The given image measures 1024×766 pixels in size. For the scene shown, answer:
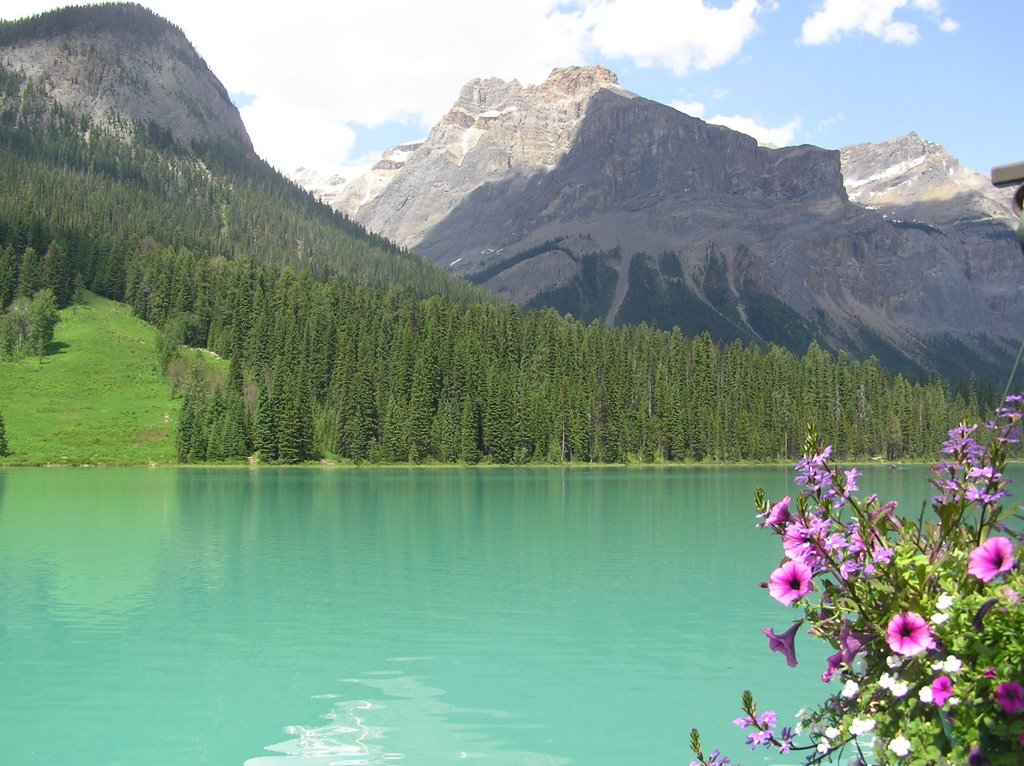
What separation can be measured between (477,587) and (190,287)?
504ft

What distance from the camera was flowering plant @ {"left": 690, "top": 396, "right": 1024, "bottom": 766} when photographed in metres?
5.04

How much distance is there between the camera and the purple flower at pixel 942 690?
5.12 metres

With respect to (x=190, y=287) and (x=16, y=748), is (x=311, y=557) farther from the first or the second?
(x=190, y=287)

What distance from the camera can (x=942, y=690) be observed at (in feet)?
16.9

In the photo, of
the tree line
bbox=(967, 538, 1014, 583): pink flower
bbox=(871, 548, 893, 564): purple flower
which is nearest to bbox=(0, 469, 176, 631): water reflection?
bbox=(871, 548, 893, 564): purple flower

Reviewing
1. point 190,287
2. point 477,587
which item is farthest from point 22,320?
point 477,587

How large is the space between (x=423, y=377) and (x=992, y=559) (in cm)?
14397

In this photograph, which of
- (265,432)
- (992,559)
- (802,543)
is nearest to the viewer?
(992,559)

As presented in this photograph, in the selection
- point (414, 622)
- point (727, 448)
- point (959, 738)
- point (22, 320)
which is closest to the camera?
point (959, 738)

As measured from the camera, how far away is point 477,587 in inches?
1131

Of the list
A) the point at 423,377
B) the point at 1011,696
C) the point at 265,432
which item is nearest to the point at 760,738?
the point at 1011,696

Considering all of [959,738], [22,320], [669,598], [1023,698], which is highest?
[22,320]

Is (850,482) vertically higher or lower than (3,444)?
higher

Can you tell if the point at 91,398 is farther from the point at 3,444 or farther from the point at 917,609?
the point at 917,609
